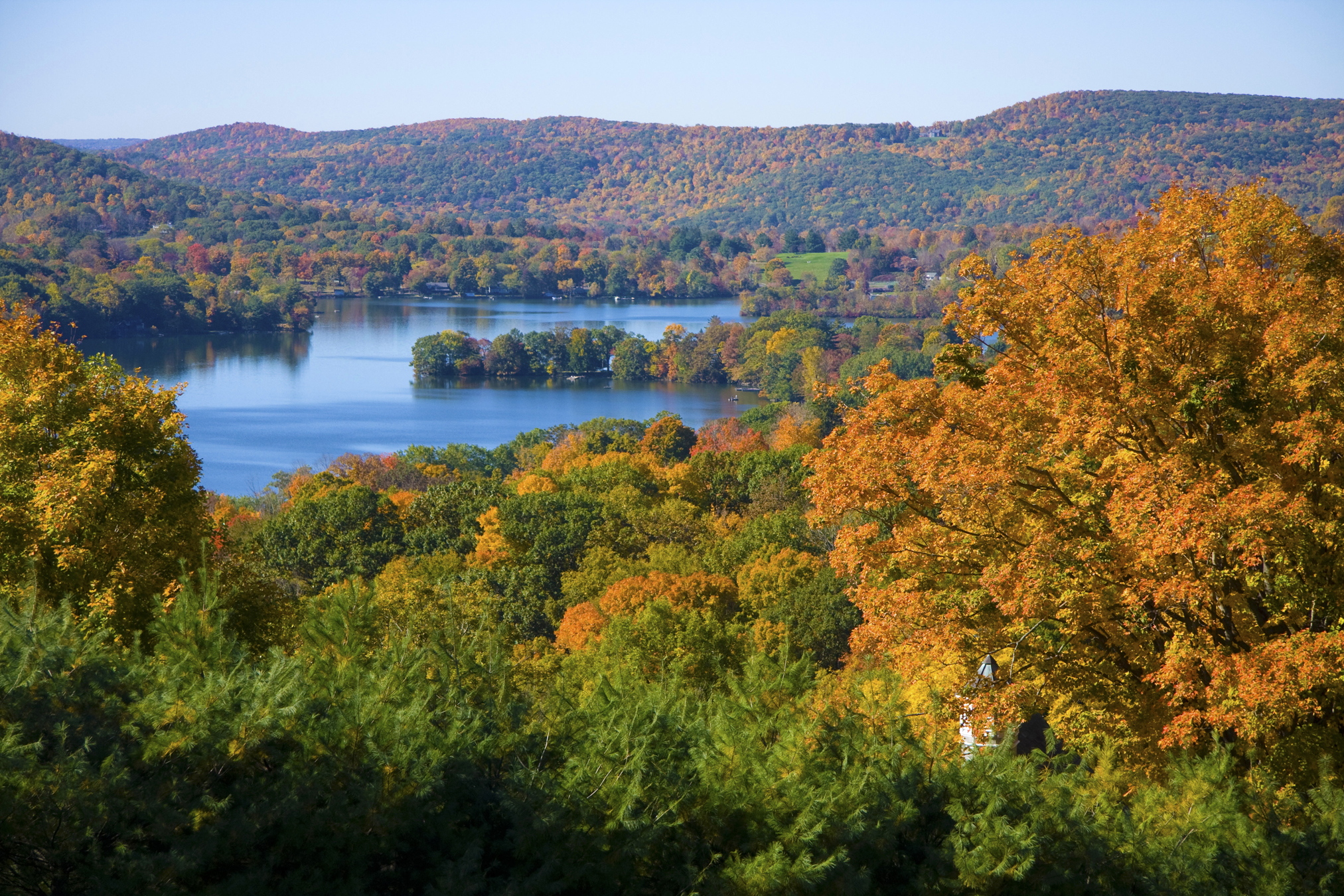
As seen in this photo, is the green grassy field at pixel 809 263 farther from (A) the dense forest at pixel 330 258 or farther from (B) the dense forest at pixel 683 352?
(B) the dense forest at pixel 683 352

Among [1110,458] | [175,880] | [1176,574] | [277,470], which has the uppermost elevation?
[1110,458]

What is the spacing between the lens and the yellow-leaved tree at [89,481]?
1305 centimetres

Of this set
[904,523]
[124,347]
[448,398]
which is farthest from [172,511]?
[124,347]

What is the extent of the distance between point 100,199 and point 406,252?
44.8 metres

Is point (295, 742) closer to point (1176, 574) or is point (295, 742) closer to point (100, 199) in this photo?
point (1176, 574)

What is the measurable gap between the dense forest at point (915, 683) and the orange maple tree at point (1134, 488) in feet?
0.13

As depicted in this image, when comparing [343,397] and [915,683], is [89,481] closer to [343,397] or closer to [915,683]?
[915,683]

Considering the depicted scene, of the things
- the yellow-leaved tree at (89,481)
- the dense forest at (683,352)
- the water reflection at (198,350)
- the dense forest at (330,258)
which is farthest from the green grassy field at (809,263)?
the yellow-leaved tree at (89,481)

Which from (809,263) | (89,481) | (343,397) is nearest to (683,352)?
(343,397)

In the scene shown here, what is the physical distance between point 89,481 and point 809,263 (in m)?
172

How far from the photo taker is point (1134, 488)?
873 centimetres

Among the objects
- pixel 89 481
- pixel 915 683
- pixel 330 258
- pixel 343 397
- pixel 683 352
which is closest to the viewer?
pixel 915 683

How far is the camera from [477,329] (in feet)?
409

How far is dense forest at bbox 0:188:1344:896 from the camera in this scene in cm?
680
